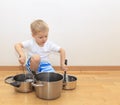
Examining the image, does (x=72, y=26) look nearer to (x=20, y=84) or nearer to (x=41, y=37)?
(x=41, y=37)

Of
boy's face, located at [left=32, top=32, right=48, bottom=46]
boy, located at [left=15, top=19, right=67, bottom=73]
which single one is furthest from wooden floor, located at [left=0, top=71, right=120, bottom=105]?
boy's face, located at [left=32, top=32, right=48, bottom=46]

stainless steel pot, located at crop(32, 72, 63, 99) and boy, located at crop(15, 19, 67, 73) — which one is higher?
boy, located at crop(15, 19, 67, 73)

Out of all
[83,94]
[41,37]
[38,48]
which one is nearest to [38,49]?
[38,48]

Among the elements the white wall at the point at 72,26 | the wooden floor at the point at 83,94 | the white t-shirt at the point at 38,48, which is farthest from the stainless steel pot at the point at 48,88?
the white wall at the point at 72,26

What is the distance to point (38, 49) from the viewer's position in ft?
4.99

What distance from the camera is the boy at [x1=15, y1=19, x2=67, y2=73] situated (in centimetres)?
142

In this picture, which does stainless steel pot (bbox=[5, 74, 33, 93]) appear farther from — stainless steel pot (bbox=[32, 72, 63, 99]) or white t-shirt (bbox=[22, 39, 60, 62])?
white t-shirt (bbox=[22, 39, 60, 62])

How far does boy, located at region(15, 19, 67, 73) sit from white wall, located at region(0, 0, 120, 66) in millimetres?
253

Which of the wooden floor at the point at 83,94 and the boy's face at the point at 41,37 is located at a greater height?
the boy's face at the point at 41,37

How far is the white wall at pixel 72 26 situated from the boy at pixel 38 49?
0.83 ft

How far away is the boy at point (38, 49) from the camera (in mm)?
1417

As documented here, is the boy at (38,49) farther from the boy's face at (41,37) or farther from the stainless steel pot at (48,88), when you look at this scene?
the stainless steel pot at (48,88)

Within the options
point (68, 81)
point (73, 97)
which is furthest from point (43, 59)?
point (73, 97)

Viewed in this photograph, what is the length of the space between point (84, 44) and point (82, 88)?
455 millimetres
